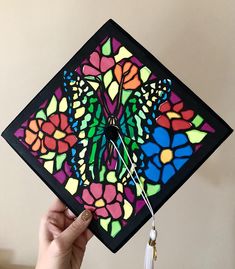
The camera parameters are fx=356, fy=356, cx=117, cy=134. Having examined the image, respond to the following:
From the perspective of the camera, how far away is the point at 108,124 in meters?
0.63

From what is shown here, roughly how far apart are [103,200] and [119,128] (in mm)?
130

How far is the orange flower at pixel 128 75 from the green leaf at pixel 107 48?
0.11 feet

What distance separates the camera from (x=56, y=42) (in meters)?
0.80

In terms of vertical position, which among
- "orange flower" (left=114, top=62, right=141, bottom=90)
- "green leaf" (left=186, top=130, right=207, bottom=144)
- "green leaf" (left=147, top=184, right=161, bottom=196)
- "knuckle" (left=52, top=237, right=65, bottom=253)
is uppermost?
"orange flower" (left=114, top=62, right=141, bottom=90)

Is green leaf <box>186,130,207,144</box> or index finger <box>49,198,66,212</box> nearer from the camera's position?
green leaf <box>186,130,207,144</box>

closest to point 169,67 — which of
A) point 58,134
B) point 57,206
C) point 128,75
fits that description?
point 128,75

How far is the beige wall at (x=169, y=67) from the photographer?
2.55 ft

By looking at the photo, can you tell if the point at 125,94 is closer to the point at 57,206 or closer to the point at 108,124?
the point at 108,124

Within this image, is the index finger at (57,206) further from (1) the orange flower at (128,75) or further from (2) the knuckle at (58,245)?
(1) the orange flower at (128,75)

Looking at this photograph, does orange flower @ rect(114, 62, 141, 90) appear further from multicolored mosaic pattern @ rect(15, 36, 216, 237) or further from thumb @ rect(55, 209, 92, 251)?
thumb @ rect(55, 209, 92, 251)

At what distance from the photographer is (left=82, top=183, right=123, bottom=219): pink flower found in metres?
0.62

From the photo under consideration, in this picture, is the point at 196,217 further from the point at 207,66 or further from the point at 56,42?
the point at 56,42

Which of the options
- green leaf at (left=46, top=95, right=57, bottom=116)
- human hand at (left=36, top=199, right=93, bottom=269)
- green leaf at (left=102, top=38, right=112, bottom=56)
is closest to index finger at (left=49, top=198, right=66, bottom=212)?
human hand at (left=36, top=199, right=93, bottom=269)

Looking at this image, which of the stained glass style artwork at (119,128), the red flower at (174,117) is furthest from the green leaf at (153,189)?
the red flower at (174,117)
